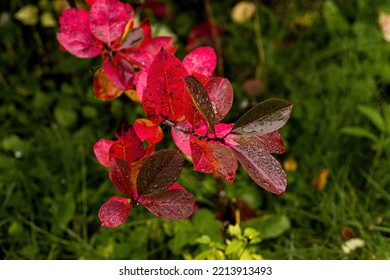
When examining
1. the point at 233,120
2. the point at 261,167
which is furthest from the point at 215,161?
the point at 233,120

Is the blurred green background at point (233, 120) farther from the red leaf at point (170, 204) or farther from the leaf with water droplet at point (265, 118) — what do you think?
the leaf with water droplet at point (265, 118)

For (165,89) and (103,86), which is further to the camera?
(103,86)

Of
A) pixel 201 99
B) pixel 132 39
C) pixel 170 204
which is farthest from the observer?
pixel 132 39

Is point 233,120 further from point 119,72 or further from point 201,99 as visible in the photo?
point 201,99

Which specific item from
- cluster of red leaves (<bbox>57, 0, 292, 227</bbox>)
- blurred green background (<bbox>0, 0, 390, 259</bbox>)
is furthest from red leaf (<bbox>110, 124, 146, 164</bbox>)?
blurred green background (<bbox>0, 0, 390, 259</bbox>)
